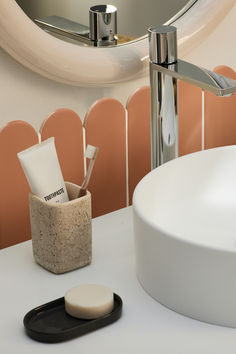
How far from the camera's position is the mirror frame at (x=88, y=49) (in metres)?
0.99

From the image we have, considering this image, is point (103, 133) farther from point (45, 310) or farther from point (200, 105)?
point (45, 310)

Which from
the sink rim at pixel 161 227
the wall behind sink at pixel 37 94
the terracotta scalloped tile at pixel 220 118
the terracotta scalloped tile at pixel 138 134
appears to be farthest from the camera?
the terracotta scalloped tile at pixel 220 118

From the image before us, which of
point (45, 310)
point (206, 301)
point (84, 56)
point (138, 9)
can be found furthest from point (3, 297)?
point (138, 9)

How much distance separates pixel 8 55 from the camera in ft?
3.39

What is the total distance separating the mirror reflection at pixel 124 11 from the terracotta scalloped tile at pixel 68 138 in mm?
113

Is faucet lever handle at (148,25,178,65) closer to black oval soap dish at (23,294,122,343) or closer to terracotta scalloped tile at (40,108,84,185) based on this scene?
terracotta scalloped tile at (40,108,84,185)

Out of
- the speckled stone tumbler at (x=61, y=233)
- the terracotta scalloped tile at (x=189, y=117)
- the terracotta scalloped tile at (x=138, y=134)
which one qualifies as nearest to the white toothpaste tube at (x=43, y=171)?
the speckled stone tumbler at (x=61, y=233)

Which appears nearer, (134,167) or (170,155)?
(170,155)

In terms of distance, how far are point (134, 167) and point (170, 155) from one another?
129mm

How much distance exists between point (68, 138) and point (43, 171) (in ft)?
0.53

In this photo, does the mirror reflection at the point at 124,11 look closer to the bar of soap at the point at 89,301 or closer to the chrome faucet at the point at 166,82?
the chrome faucet at the point at 166,82

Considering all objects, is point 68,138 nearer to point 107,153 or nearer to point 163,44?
point 107,153

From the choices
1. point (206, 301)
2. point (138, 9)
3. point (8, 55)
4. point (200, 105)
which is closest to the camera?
point (206, 301)

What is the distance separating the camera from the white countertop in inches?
32.5
